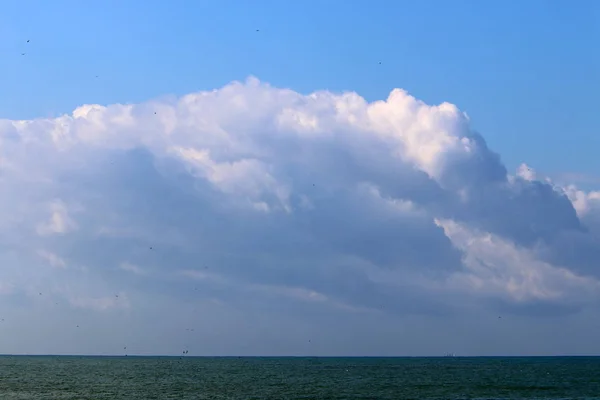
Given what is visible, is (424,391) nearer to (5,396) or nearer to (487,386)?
(487,386)

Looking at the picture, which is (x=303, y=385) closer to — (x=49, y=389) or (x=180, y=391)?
(x=180, y=391)

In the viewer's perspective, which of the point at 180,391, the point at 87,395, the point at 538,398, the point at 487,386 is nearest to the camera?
the point at 538,398

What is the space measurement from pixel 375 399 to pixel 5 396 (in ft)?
205

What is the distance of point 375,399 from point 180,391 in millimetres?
40075

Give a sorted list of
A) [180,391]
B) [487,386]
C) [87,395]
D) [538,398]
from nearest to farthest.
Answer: [538,398]
[87,395]
[180,391]
[487,386]

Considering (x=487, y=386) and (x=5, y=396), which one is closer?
(x=5, y=396)

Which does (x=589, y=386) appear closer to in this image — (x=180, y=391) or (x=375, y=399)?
(x=375, y=399)

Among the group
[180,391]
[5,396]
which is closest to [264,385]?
[180,391]

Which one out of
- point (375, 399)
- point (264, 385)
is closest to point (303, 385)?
point (264, 385)

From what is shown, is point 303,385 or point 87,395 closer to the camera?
point 87,395

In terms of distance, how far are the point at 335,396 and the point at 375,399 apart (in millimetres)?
8190

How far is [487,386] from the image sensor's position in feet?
522

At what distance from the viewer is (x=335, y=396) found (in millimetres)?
131875

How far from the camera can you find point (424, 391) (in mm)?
144250
